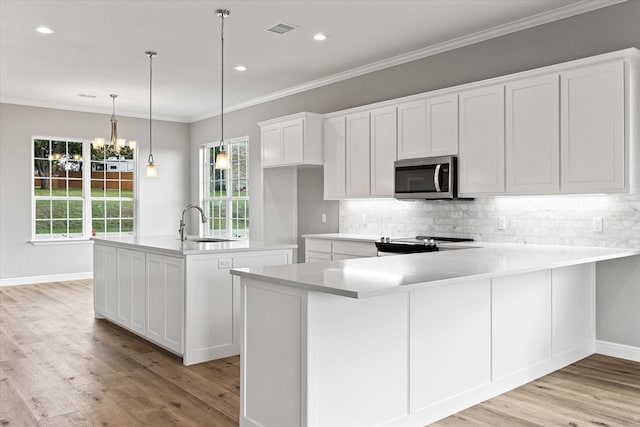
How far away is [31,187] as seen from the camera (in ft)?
26.2

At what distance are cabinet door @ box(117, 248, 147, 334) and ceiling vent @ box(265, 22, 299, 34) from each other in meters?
2.33

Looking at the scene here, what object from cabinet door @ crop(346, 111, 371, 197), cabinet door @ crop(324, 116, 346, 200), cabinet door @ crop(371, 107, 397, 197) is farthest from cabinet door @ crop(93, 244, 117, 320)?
cabinet door @ crop(371, 107, 397, 197)

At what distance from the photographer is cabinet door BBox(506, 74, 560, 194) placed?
3949 mm

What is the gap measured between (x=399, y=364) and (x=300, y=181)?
452 centimetres

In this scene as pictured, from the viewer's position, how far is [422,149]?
16.3 feet

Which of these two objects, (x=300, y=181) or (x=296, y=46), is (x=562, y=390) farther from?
(x=300, y=181)

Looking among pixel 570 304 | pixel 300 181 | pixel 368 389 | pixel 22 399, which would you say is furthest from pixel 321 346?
pixel 300 181

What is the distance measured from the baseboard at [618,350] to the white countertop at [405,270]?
91 cm

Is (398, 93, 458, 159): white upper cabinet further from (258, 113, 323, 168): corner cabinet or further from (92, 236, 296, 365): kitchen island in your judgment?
(92, 236, 296, 365): kitchen island

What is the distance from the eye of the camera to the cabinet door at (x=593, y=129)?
3605 mm

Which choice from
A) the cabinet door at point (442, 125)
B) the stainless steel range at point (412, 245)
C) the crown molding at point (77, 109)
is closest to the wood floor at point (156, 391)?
the stainless steel range at point (412, 245)

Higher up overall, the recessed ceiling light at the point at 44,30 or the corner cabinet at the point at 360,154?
the recessed ceiling light at the point at 44,30

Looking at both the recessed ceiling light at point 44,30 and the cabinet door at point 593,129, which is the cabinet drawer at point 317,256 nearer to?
the cabinet door at point 593,129

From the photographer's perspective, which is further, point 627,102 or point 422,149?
point 422,149
